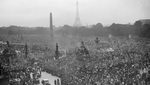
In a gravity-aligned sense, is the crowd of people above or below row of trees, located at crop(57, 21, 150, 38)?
below

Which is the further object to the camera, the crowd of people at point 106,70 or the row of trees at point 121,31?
the row of trees at point 121,31

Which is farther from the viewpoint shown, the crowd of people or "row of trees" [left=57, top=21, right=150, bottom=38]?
"row of trees" [left=57, top=21, right=150, bottom=38]

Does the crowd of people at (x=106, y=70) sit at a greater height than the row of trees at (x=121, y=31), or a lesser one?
lesser

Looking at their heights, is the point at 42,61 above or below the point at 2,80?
below

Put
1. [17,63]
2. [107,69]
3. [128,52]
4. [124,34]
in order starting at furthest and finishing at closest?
[124,34], [17,63], [128,52], [107,69]

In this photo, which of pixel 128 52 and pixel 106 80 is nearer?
pixel 106 80

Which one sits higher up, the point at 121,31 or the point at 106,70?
the point at 121,31

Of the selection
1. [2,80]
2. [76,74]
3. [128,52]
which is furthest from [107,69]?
[2,80]

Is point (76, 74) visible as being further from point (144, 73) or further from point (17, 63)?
point (17, 63)

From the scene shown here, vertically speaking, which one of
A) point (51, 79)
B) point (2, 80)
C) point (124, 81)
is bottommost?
point (51, 79)

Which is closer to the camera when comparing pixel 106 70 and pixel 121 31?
pixel 106 70

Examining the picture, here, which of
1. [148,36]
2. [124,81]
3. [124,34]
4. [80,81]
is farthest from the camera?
[124,34]
